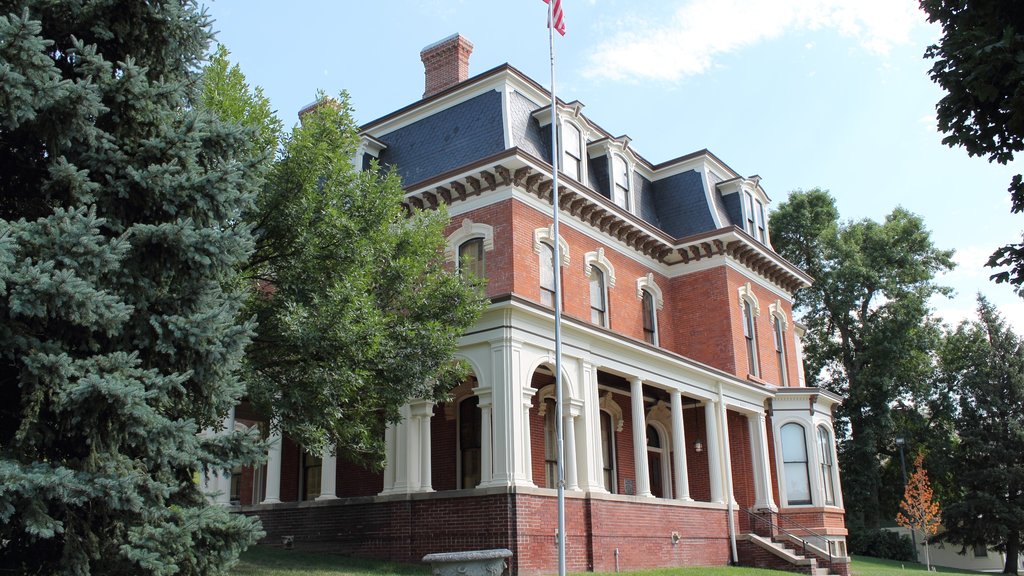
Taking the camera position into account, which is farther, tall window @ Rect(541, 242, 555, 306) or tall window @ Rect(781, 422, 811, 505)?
tall window @ Rect(781, 422, 811, 505)

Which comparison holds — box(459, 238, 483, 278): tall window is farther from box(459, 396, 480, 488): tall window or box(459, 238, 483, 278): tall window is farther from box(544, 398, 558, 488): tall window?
box(544, 398, 558, 488): tall window

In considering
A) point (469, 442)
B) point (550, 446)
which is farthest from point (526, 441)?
point (550, 446)

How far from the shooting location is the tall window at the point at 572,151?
22.6 m

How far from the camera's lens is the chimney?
25.4 metres

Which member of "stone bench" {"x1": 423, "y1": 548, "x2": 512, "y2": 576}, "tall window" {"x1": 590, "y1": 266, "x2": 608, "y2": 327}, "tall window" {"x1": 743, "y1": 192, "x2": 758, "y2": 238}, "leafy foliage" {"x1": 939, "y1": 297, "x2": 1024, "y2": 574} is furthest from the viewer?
"leafy foliage" {"x1": 939, "y1": 297, "x2": 1024, "y2": 574}

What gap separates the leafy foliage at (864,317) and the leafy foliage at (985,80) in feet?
109

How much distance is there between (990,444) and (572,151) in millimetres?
26269

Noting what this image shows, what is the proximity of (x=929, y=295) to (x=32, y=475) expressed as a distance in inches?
1688

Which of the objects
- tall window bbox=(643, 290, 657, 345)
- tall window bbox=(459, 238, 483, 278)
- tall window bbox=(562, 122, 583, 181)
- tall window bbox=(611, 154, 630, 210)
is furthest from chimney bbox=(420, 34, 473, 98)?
tall window bbox=(643, 290, 657, 345)

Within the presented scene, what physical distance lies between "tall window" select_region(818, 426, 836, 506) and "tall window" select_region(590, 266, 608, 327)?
8289mm

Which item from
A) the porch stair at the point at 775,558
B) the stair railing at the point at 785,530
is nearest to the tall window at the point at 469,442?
the porch stair at the point at 775,558

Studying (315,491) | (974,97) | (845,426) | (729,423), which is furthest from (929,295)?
(974,97)

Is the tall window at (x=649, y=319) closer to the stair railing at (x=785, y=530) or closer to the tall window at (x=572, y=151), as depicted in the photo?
the tall window at (x=572, y=151)

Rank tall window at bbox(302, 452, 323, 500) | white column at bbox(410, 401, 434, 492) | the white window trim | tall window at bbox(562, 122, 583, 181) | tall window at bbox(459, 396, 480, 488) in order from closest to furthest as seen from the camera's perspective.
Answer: white column at bbox(410, 401, 434, 492) → the white window trim → tall window at bbox(459, 396, 480, 488) → tall window at bbox(562, 122, 583, 181) → tall window at bbox(302, 452, 323, 500)
